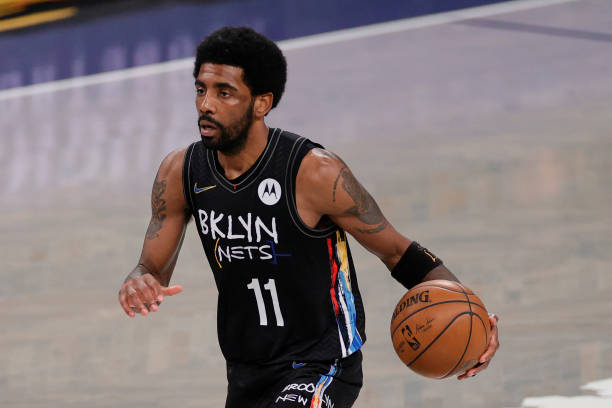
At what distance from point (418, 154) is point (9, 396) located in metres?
4.69

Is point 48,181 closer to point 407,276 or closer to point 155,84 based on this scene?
point 155,84

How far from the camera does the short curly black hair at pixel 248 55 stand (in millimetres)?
3633

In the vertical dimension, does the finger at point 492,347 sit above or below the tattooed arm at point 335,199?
below

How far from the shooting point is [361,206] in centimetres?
364

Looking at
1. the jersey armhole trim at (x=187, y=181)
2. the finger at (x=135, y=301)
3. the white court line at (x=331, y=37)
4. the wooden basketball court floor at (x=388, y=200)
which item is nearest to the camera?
the finger at (x=135, y=301)

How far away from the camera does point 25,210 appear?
931cm

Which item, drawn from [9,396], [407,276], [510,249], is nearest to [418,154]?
[510,249]

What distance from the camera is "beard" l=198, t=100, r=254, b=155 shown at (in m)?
3.60

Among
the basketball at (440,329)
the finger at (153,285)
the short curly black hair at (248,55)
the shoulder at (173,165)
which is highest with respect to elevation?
the short curly black hair at (248,55)

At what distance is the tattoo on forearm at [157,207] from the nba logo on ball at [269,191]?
0.45 metres

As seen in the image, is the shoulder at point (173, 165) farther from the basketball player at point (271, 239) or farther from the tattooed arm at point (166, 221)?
the basketball player at point (271, 239)

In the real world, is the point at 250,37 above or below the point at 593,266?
above

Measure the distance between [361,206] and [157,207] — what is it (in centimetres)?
83

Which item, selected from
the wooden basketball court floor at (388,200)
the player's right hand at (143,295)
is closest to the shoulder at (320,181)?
the player's right hand at (143,295)
